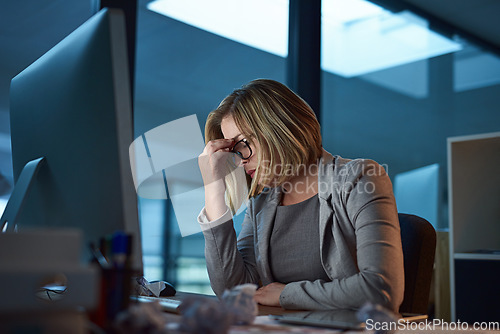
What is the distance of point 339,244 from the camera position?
51.1 inches

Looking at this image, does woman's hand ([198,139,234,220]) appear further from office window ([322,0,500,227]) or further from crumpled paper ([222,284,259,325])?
office window ([322,0,500,227])

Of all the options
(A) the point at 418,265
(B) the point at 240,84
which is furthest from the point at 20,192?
(B) the point at 240,84

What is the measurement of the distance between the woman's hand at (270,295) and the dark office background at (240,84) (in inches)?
44.0

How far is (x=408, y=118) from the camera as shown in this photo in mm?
3555

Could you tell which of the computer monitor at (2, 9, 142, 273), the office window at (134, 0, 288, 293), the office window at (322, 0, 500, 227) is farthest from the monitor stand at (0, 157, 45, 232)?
the office window at (322, 0, 500, 227)

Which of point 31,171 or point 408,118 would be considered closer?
point 31,171

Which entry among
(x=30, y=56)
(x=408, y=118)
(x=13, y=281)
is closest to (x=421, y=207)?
(x=408, y=118)

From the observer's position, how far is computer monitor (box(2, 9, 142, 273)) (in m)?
0.69

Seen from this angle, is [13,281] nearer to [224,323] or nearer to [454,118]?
[224,323]

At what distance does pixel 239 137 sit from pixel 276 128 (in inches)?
5.6

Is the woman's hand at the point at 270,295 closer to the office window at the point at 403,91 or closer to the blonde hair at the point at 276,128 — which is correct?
the blonde hair at the point at 276,128

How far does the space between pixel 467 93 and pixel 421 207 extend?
3.10 ft

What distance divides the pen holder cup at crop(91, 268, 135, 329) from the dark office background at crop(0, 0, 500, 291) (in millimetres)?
1369

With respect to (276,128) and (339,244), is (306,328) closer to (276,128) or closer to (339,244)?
(339,244)
